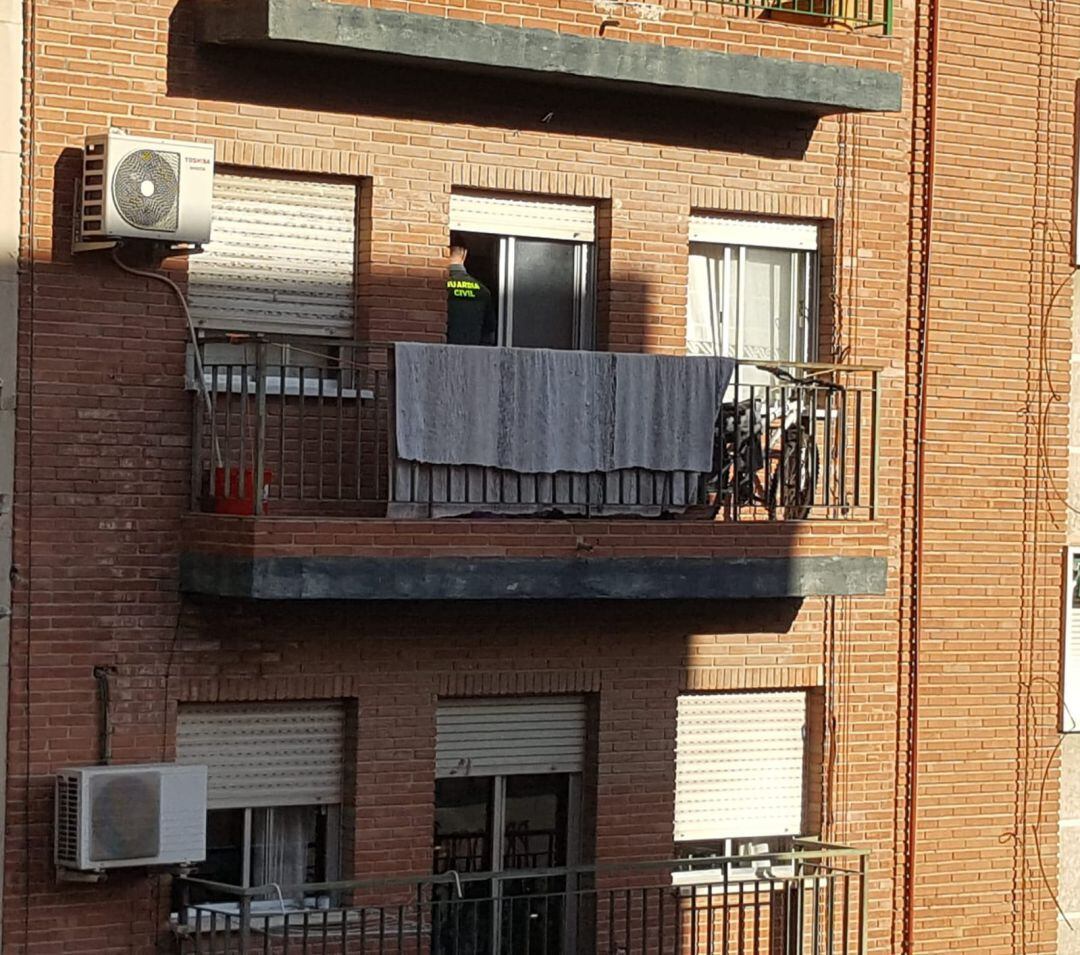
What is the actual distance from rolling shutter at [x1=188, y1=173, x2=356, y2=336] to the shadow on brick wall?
531 millimetres

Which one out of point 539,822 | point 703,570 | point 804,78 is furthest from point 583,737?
point 804,78

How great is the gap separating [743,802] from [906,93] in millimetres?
4918

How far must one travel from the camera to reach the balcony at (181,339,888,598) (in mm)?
13062

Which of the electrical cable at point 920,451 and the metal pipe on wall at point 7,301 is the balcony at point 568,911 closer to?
the electrical cable at point 920,451

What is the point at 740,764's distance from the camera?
15.3 m

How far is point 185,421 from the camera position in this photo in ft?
43.9

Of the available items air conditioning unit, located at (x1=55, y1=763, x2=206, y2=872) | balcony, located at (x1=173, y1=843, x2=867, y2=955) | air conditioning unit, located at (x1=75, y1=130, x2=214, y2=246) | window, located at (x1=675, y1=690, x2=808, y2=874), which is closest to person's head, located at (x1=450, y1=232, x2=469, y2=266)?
air conditioning unit, located at (x1=75, y1=130, x2=214, y2=246)

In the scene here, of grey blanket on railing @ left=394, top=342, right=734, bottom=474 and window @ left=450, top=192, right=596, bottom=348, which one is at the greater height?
window @ left=450, top=192, right=596, bottom=348

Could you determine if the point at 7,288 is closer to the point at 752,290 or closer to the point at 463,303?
the point at 463,303

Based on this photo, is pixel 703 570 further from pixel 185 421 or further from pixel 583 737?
pixel 185 421

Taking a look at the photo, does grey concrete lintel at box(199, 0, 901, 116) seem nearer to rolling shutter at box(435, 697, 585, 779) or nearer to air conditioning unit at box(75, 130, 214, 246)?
air conditioning unit at box(75, 130, 214, 246)

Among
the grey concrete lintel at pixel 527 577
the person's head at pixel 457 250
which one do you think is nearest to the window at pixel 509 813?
the grey concrete lintel at pixel 527 577

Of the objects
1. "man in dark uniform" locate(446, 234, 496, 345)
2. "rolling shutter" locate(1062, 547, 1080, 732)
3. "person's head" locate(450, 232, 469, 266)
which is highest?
"person's head" locate(450, 232, 469, 266)

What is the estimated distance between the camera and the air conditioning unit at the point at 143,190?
12.6m
